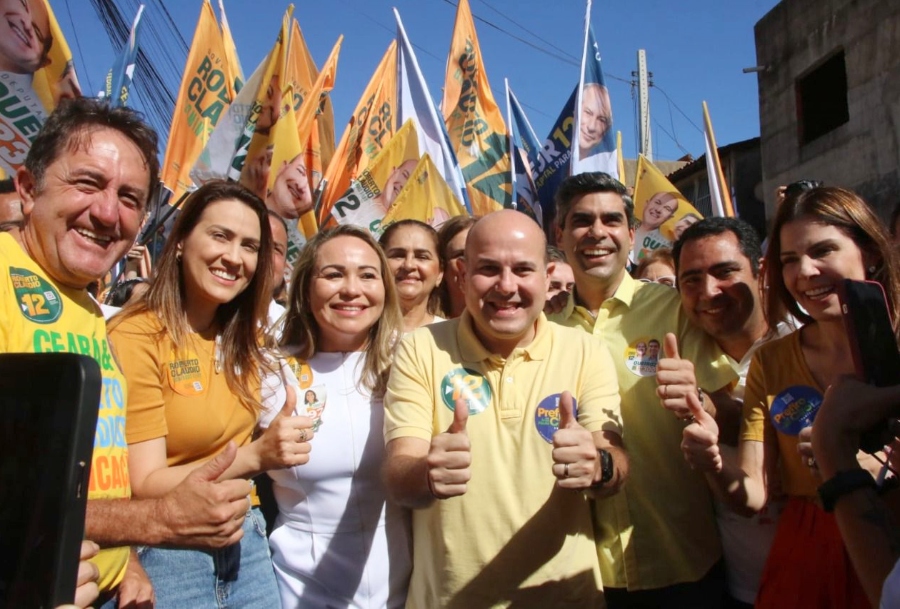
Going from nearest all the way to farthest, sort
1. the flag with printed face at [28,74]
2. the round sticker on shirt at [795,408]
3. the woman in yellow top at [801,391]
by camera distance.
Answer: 1. the woman in yellow top at [801,391]
2. the round sticker on shirt at [795,408]
3. the flag with printed face at [28,74]

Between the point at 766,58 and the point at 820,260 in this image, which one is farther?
the point at 766,58

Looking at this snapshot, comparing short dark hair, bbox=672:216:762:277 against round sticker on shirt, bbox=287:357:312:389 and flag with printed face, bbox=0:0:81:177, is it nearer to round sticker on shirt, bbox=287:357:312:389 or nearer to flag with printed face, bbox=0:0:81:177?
round sticker on shirt, bbox=287:357:312:389

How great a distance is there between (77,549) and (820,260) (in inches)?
93.3

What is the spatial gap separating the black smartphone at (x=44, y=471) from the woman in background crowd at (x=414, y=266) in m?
2.72

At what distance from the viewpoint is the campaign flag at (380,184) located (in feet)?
20.3

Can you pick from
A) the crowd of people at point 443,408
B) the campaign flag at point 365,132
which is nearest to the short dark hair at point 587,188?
the crowd of people at point 443,408

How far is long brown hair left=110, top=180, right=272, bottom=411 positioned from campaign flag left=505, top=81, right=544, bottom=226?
16.6 feet

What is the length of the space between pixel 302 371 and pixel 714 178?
6522 millimetres

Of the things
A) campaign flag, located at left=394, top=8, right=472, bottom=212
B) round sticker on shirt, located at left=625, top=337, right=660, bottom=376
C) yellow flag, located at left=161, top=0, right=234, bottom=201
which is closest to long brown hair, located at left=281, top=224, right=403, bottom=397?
round sticker on shirt, located at left=625, top=337, right=660, bottom=376

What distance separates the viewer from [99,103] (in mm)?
2170

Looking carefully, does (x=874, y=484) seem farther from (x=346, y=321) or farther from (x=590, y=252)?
(x=346, y=321)

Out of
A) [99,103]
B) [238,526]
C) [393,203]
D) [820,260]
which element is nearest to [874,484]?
[820,260]

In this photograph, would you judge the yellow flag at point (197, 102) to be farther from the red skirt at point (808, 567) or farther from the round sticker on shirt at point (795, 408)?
the red skirt at point (808, 567)

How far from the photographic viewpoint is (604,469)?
2195 millimetres
